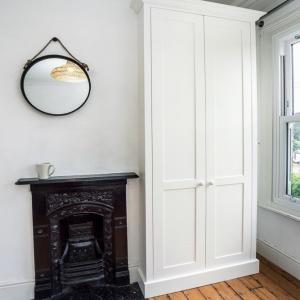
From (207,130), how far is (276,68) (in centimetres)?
105

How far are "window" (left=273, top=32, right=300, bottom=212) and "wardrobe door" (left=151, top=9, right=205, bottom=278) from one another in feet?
3.00

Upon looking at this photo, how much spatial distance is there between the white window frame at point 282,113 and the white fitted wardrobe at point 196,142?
1.22 ft

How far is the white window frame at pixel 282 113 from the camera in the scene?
7.79ft

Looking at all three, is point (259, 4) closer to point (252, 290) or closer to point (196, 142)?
point (196, 142)

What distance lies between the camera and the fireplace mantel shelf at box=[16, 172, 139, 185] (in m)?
1.85

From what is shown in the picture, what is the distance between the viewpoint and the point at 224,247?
2.19 m

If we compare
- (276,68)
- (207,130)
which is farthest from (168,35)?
(276,68)

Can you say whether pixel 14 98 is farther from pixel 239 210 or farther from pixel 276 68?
pixel 276 68

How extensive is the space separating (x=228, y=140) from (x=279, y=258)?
1.30 metres

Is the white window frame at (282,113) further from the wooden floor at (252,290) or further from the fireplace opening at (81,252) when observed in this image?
the fireplace opening at (81,252)

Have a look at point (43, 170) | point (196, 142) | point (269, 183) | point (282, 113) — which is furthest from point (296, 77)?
point (43, 170)

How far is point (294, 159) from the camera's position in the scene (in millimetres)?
2369

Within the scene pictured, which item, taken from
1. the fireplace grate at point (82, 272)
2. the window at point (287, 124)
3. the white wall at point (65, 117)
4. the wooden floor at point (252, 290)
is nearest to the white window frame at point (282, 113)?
the window at point (287, 124)

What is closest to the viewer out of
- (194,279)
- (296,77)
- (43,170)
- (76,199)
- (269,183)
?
(43,170)
